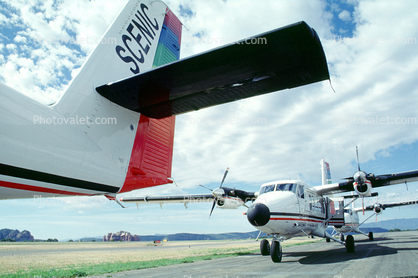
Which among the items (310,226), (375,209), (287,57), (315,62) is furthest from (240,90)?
(375,209)

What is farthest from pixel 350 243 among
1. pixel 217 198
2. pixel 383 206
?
pixel 383 206

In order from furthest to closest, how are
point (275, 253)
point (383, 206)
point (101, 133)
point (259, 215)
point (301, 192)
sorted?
point (383, 206) → point (301, 192) → point (275, 253) → point (259, 215) → point (101, 133)

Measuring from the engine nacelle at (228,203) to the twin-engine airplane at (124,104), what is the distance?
11692mm

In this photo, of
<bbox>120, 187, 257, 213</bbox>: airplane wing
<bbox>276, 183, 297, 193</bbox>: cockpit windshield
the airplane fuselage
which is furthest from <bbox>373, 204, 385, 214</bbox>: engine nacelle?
<bbox>276, 183, 297, 193</bbox>: cockpit windshield

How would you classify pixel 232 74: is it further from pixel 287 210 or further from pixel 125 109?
pixel 287 210

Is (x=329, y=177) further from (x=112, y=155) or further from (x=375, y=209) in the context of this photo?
(x=112, y=155)

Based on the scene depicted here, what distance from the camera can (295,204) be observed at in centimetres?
1021

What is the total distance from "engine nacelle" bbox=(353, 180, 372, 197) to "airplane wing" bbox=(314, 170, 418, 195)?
0.52 m

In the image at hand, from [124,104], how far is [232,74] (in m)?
2.04

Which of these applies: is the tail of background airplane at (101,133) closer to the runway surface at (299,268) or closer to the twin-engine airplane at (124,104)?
the twin-engine airplane at (124,104)

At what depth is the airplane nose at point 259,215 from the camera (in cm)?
865

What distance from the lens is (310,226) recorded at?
1134cm

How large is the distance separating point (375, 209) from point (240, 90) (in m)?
37.5

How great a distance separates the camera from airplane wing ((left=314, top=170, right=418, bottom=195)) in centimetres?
1310
